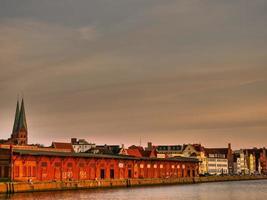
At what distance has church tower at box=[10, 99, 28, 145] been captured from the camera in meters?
194

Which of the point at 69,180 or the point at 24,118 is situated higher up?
the point at 24,118

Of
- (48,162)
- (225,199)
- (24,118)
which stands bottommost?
(225,199)

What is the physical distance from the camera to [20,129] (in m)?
195

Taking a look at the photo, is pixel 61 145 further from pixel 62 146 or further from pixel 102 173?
pixel 102 173

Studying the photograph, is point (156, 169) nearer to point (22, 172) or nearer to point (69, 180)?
point (69, 180)

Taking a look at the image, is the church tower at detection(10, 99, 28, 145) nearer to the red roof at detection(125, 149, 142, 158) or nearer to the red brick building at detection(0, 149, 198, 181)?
the red roof at detection(125, 149, 142, 158)

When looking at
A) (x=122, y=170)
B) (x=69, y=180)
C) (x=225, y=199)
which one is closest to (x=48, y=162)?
(x=69, y=180)

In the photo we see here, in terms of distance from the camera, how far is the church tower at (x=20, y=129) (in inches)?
7628

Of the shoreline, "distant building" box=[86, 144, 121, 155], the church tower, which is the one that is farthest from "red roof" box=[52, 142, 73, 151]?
the shoreline

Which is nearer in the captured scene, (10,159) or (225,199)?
(225,199)

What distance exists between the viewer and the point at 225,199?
7700 cm

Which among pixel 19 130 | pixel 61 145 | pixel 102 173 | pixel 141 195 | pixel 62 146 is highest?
pixel 19 130

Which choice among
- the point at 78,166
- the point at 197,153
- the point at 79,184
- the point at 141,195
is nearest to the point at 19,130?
the point at 197,153

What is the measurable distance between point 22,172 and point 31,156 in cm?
383
